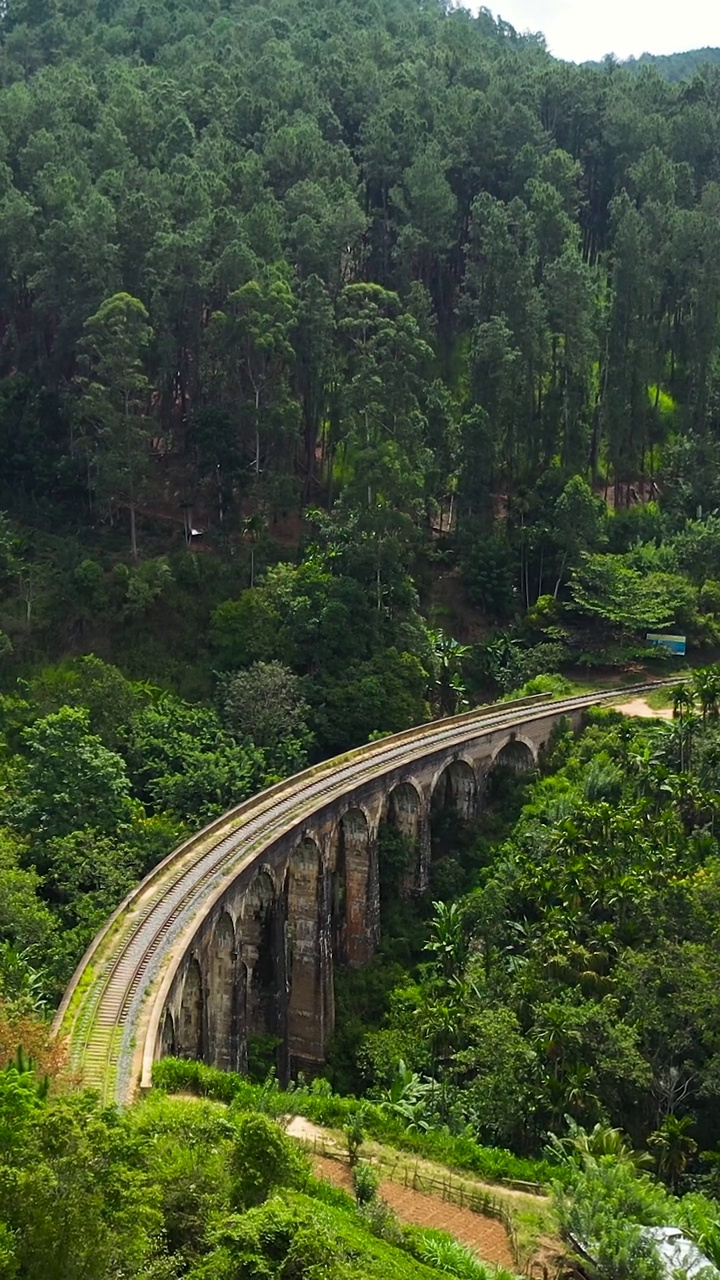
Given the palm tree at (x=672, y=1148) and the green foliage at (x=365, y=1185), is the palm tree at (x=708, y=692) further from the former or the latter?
the green foliage at (x=365, y=1185)

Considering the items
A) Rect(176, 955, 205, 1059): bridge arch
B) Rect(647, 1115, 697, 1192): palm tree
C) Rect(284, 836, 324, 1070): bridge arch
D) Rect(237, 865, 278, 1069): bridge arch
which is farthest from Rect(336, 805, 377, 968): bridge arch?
Rect(647, 1115, 697, 1192): palm tree

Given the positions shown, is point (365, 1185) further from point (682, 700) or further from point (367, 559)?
point (367, 559)

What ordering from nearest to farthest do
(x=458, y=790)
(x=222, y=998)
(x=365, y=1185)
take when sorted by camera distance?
(x=365, y=1185)
(x=222, y=998)
(x=458, y=790)

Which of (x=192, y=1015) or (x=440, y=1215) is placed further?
(x=192, y=1015)

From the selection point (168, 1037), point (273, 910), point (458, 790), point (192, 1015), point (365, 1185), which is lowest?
point (365, 1185)

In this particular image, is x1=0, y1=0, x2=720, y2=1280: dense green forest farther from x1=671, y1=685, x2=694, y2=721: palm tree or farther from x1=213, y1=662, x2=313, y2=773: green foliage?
x1=671, y1=685, x2=694, y2=721: palm tree

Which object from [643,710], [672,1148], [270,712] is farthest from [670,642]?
[672,1148]

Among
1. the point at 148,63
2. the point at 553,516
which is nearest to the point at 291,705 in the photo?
the point at 553,516
